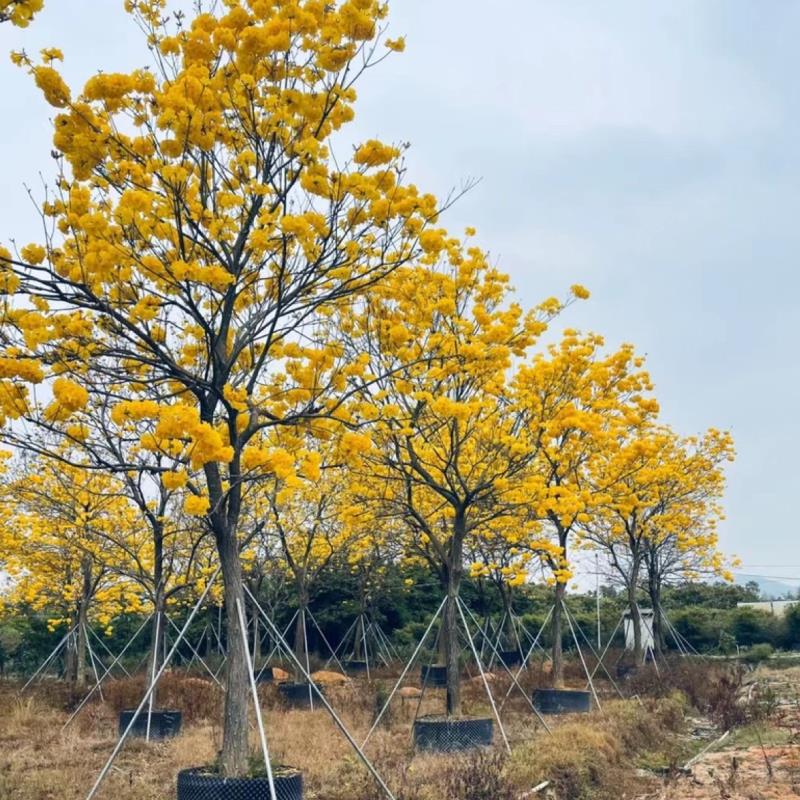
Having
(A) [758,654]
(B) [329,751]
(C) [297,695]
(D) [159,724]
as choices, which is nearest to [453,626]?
(B) [329,751]

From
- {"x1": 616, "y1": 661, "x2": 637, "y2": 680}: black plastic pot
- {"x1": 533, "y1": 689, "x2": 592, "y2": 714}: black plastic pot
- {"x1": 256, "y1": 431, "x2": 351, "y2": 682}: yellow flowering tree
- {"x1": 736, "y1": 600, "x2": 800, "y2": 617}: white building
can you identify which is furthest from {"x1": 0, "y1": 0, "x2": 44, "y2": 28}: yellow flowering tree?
{"x1": 736, "y1": 600, "x2": 800, "y2": 617}: white building

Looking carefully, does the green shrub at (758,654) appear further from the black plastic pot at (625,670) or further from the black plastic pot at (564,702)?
the black plastic pot at (564,702)

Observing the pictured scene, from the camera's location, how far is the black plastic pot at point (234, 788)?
5961 millimetres

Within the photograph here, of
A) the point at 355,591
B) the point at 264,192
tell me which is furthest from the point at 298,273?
the point at 355,591

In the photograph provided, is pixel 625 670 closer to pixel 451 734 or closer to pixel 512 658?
pixel 512 658

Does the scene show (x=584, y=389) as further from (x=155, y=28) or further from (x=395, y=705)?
(x=155, y=28)

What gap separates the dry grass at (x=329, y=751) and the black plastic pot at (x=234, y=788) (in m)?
1.17

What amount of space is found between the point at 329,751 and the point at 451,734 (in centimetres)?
131

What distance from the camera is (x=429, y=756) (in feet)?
29.7

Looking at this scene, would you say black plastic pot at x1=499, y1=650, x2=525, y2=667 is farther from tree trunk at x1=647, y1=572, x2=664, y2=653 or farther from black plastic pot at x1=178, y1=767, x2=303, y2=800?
black plastic pot at x1=178, y1=767, x2=303, y2=800

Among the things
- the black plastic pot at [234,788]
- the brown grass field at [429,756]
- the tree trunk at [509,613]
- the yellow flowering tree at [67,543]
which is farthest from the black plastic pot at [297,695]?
the black plastic pot at [234,788]

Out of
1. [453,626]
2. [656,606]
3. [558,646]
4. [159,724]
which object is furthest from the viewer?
[656,606]

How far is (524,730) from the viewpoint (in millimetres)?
11234

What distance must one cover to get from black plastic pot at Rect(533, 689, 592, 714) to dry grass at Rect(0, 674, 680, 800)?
344mm
